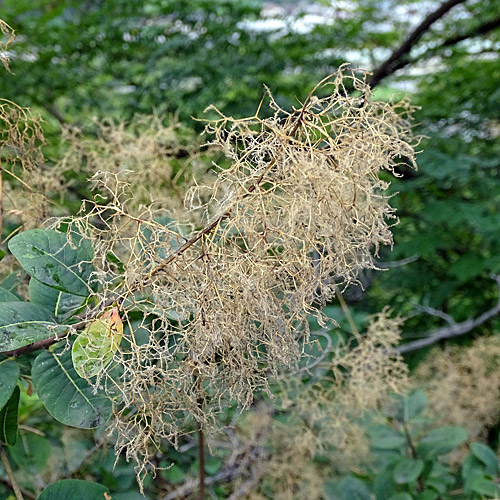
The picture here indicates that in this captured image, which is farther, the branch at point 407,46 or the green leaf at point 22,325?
the branch at point 407,46

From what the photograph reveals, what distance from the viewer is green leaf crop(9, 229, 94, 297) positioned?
0.60 m

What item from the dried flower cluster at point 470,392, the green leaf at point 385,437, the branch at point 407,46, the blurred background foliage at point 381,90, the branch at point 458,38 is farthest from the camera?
the branch at point 458,38

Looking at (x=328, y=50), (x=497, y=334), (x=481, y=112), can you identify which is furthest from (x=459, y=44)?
(x=497, y=334)

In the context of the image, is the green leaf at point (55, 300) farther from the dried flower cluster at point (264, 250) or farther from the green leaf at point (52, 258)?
the dried flower cluster at point (264, 250)

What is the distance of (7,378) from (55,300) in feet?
0.35

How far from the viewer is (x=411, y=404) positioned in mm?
1277

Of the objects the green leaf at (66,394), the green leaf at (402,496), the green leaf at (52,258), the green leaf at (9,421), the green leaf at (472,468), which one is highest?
the green leaf at (52,258)

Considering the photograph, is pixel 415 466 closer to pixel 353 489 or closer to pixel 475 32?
pixel 353 489

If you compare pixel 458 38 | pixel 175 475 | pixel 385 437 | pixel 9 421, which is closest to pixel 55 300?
pixel 9 421

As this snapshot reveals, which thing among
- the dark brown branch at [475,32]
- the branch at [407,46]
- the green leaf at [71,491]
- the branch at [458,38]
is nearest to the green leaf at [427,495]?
the green leaf at [71,491]

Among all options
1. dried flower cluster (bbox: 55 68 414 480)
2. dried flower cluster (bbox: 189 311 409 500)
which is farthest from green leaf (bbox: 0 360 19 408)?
dried flower cluster (bbox: 189 311 409 500)

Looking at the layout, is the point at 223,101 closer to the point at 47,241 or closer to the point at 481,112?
the point at 481,112

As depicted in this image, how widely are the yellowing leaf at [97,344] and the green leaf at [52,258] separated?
9cm

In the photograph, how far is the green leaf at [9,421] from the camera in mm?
668
